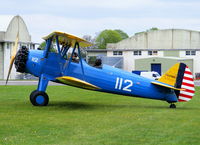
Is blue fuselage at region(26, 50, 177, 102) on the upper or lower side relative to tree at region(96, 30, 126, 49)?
lower

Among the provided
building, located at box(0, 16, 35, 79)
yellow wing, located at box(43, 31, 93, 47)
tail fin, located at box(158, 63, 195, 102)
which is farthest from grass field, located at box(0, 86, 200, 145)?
building, located at box(0, 16, 35, 79)

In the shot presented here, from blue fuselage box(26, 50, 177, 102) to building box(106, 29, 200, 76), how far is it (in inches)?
1715

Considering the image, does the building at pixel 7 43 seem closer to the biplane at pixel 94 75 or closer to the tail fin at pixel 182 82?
the biplane at pixel 94 75

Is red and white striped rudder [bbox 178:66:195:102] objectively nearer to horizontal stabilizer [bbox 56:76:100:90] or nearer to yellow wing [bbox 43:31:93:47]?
horizontal stabilizer [bbox 56:76:100:90]

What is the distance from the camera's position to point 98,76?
15.6 metres

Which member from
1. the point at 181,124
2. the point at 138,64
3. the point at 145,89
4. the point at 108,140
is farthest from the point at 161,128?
the point at 138,64

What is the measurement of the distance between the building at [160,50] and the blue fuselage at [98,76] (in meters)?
43.6

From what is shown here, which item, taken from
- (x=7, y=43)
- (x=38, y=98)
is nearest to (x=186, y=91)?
(x=38, y=98)

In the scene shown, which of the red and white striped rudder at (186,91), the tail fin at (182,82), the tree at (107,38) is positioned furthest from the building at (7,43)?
the tree at (107,38)

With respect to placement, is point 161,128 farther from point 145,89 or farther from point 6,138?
point 145,89

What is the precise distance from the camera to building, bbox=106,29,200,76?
5997cm

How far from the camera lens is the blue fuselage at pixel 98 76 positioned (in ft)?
50.8

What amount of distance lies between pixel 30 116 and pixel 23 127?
2142 millimetres

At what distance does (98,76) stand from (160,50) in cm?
4983
